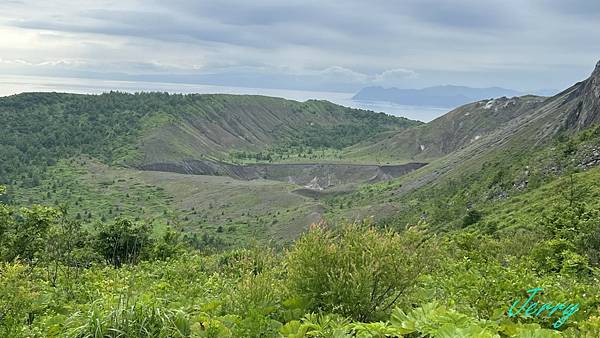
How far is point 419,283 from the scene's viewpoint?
8258mm

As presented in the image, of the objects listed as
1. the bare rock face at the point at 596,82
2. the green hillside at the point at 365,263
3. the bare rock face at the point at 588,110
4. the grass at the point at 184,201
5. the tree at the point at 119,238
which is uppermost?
the bare rock face at the point at 596,82

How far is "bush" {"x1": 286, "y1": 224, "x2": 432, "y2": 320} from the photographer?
7.27 metres

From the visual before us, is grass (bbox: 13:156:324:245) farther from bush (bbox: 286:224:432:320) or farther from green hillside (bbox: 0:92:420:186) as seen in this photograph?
bush (bbox: 286:224:432:320)

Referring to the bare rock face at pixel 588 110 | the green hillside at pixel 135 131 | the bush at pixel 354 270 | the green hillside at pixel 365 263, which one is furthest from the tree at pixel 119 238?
the green hillside at pixel 135 131

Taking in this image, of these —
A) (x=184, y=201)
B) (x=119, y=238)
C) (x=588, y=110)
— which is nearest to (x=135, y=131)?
(x=184, y=201)

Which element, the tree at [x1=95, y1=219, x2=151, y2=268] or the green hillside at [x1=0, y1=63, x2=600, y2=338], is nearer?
the green hillside at [x1=0, y1=63, x2=600, y2=338]

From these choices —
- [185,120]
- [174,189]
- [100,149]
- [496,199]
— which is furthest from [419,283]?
[185,120]

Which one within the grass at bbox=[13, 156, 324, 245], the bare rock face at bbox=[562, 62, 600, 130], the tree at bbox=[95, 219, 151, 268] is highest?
the bare rock face at bbox=[562, 62, 600, 130]

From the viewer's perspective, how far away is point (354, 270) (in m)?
7.28

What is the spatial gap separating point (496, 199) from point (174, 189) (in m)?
71.1

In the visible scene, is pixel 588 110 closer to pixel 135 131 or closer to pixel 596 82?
pixel 596 82

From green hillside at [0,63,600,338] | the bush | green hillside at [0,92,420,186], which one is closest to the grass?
green hillside at [0,63,600,338]

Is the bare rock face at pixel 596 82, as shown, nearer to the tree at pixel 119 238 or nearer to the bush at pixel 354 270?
the tree at pixel 119 238

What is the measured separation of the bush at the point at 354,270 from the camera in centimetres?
727
